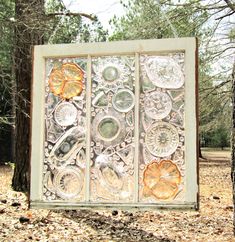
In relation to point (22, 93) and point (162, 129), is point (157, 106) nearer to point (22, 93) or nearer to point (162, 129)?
point (162, 129)

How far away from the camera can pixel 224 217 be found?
5.14 metres

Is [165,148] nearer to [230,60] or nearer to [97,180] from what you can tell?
[97,180]

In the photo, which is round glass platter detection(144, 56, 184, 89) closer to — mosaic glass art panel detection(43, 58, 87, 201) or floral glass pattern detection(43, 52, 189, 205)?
floral glass pattern detection(43, 52, 189, 205)

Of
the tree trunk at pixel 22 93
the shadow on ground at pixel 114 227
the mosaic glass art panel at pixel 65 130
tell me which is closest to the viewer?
the mosaic glass art panel at pixel 65 130

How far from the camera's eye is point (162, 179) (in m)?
2.21

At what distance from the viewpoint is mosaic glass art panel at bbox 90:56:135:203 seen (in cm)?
222

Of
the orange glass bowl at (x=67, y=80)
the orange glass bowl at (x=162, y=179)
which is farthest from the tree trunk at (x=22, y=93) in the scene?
the orange glass bowl at (x=162, y=179)

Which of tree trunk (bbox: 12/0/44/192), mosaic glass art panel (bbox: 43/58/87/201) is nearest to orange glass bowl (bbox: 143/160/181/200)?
mosaic glass art panel (bbox: 43/58/87/201)

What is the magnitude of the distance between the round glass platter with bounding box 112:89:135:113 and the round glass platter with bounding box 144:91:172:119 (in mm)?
78

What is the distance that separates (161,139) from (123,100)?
28 cm

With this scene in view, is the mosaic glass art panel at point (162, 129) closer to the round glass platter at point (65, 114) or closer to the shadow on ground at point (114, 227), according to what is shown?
the round glass platter at point (65, 114)

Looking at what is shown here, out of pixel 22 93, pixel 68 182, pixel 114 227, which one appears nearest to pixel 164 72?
pixel 68 182

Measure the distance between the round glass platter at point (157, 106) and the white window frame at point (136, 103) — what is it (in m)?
0.06

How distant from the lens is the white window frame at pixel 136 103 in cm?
216
